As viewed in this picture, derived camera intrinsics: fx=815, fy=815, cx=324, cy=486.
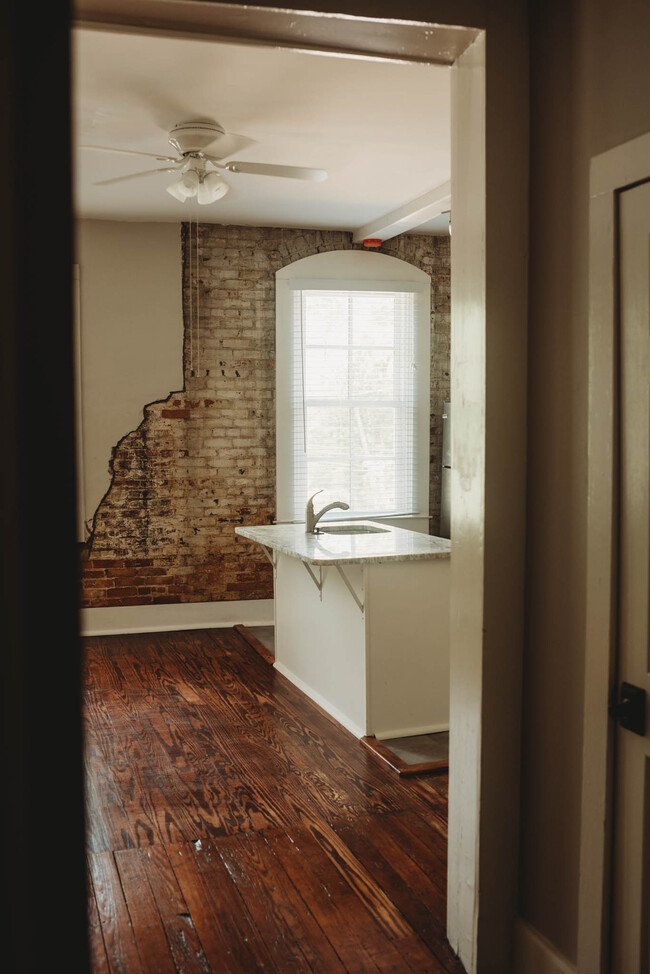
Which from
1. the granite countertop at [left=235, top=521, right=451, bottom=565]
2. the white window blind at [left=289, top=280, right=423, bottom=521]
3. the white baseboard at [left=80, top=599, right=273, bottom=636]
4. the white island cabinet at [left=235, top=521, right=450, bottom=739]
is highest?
the white window blind at [left=289, top=280, right=423, bottom=521]

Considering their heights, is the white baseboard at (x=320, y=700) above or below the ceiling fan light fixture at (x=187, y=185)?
below

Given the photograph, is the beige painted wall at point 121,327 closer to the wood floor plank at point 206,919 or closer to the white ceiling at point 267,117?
the white ceiling at point 267,117

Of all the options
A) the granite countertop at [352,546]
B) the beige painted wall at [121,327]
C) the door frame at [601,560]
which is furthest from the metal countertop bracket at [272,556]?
the door frame at [601,560]

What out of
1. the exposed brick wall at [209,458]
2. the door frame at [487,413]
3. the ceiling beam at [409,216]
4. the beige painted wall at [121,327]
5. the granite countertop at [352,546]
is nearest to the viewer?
the door frame at [487,413]

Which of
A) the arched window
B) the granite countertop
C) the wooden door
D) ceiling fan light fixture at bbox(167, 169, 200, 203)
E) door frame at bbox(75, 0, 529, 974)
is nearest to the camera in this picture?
the wooden door

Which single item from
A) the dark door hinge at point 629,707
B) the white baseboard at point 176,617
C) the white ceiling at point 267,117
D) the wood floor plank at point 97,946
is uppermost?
the white ceiling at point 267,117

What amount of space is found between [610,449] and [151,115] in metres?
3.37

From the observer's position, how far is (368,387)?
6.77 metres

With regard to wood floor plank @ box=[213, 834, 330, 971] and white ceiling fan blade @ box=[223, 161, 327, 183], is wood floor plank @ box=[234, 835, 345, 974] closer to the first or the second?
wood floor plank @ box=[213, 834, 330, 971]

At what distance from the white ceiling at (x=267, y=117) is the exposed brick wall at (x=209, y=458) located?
62 cm

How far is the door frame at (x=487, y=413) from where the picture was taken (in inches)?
81.5

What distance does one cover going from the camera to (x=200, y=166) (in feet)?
15.0

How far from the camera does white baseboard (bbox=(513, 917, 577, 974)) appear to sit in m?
2.00

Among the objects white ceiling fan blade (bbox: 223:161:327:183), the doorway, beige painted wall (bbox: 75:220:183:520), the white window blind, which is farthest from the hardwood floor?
white ceiling fan blade (bbox: 223:161:327:183)
